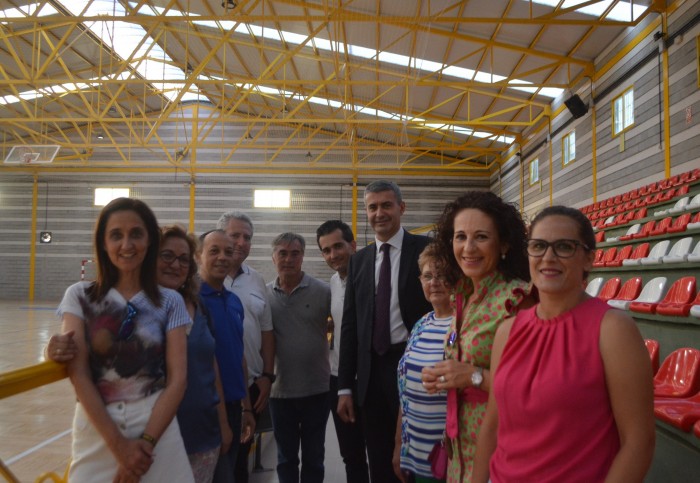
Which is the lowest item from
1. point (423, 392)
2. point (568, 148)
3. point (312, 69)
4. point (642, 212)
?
point (423, 392)

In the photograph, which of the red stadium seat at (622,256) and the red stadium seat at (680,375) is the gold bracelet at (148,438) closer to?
the red stadium seat at (680,375)

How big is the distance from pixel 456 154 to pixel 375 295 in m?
17.6

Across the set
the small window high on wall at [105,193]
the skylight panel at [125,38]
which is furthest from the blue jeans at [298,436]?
the small window high on wall at [105,193]

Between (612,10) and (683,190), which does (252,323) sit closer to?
(683,190)

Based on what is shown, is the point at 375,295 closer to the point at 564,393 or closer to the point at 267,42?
the point at 564,393

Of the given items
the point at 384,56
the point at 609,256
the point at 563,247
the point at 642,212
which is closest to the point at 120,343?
the point at 563,247

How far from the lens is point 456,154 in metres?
19.4

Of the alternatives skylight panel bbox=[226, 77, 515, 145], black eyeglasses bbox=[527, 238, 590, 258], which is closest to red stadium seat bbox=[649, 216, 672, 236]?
black eyeglasses bbox=[527, 238, 590, 258]

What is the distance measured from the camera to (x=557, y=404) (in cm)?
120

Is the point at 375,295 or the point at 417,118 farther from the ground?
the point at 417,118

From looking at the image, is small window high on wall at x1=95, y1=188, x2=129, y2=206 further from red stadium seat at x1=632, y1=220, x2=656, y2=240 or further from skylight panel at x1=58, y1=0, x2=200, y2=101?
red stadium seat at x1=632, y1=220, x2=656, y2=240

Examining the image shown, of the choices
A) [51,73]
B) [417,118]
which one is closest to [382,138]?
[417,118]

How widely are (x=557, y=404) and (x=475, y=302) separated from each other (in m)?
0.57

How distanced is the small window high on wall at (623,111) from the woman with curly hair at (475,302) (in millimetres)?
9150
